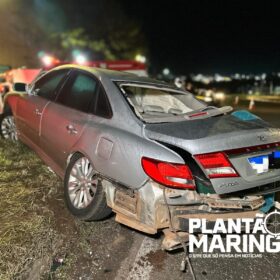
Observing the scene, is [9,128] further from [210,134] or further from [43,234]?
[210,134]

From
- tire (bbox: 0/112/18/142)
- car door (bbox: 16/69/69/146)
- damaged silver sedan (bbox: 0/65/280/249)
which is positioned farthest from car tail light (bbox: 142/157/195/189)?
tire (bbox: 0/112/18/142)

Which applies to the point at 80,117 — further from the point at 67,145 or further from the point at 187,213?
the point at 187,213

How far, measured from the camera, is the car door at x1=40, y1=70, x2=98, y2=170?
3846mm

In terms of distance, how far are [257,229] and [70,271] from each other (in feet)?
5.42

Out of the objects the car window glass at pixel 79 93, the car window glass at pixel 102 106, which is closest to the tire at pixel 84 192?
the car window glass at pixel 102 106

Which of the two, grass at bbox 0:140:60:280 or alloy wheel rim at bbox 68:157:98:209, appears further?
alloy wheel rim at bbox 68:157:98:209

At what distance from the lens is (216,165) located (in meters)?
2.91

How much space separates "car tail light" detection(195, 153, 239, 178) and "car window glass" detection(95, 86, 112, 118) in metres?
1.07

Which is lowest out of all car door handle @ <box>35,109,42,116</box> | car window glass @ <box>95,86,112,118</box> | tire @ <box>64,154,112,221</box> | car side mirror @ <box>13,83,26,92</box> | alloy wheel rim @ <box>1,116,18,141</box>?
tire @ <box>64,154,112,221</box>

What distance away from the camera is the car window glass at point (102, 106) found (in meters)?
3.56

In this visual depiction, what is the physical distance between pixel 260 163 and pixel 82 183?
1741mm

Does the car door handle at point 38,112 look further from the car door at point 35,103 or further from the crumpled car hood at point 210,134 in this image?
the crumpled car hood at point 210,134

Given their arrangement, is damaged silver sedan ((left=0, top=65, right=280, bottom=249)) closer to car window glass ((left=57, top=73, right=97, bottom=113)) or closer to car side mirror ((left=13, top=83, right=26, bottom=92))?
car window glass ((left=57, top=73, right=97, bottom=113))

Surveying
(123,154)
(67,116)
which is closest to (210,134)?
(123,154)
